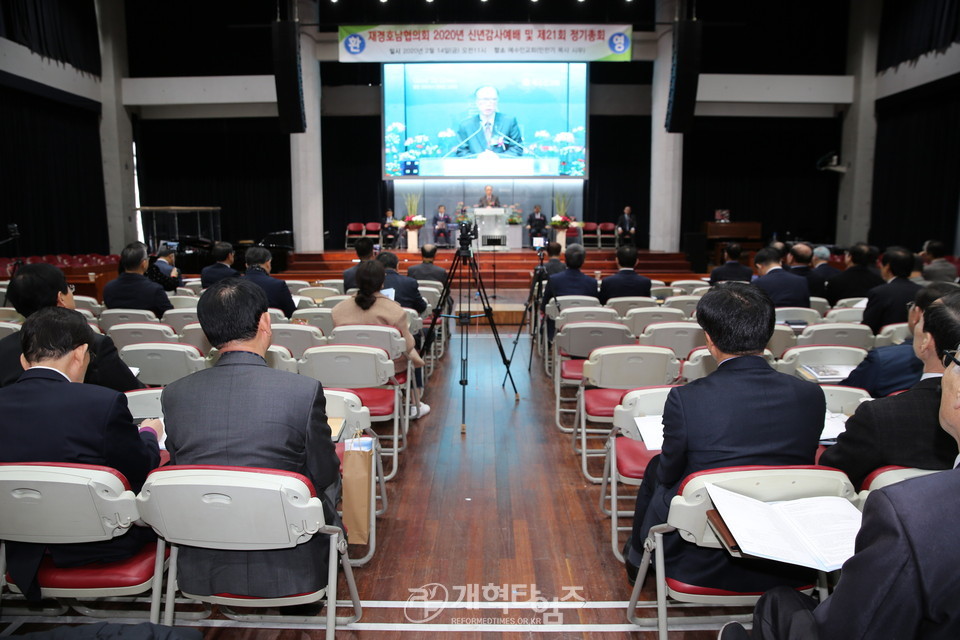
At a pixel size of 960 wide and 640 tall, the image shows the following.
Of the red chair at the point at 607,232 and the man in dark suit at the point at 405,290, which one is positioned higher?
the red chair at the point at 607,232

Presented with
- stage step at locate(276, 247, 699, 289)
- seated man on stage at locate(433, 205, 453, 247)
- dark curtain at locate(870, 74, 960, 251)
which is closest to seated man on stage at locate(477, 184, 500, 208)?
seated man on stage at locate(433, 205, 453, 247)

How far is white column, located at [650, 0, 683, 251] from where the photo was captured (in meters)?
13.8

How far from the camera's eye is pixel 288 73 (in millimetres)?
9836

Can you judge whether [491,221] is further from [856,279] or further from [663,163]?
[856,279]

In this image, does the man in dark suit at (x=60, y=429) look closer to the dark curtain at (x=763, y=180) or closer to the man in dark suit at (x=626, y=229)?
the man in dark suit at (x=626, y=229)

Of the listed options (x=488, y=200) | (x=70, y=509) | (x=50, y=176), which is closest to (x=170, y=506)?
(x=70, y=509)

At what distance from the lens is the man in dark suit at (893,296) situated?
4.65m

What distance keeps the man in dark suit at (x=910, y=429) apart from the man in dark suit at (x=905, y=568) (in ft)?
3.28

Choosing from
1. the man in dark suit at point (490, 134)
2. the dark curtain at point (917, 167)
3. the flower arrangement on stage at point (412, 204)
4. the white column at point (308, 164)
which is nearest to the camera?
the dark curtain at point (917, 167)

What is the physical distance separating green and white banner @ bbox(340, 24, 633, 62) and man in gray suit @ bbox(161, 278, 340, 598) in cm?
1166

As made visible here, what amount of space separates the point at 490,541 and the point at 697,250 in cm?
1192

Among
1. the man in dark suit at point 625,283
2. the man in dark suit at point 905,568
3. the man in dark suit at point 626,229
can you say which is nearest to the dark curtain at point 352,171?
the man in dark suit at point 626,229

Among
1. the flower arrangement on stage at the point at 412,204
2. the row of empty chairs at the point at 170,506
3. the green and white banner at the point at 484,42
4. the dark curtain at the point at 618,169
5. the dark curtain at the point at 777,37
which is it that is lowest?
the row of empty chairs at the point at 170,506

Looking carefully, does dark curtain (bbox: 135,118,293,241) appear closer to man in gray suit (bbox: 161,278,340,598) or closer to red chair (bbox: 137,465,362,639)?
man in gray suit (bbox: 161,278,340,598)
